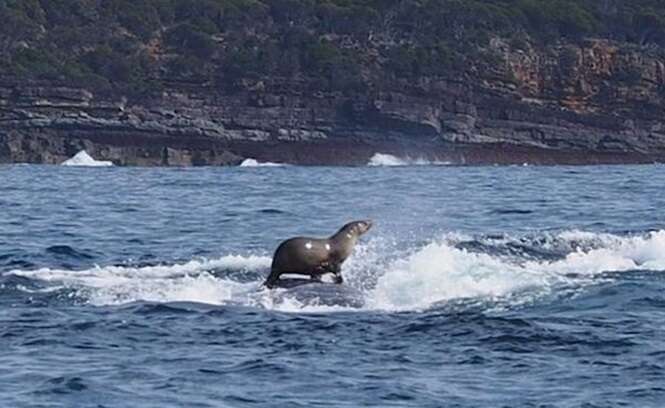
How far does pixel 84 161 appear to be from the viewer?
87.1 meters

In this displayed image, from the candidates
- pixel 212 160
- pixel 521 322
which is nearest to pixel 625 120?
pixel 212 160

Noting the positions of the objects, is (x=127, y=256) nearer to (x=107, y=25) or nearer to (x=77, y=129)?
(x=77, y=129)

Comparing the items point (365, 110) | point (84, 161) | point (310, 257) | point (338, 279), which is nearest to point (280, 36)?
point (365, 110)

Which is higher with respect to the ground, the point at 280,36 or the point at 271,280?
the point at 280,36

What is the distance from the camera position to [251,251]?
2912 centimetres

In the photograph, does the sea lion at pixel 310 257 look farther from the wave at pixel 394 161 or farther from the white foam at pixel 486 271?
the wave at pixel 394 161

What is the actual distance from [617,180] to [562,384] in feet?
139

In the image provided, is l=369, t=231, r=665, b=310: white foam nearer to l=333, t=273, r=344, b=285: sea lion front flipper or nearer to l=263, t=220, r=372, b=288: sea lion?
l=333, t=273, r=344, b=285: sea lion front flipper

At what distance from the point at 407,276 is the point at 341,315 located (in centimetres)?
320

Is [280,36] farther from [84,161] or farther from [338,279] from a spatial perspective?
[338,279]

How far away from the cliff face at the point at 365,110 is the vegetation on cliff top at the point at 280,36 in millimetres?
249

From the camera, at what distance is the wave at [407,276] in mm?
21859

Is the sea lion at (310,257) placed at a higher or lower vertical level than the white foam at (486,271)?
higher

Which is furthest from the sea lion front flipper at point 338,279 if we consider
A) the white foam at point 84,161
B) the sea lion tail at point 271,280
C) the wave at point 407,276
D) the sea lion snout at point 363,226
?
the white foam at point 84,161
